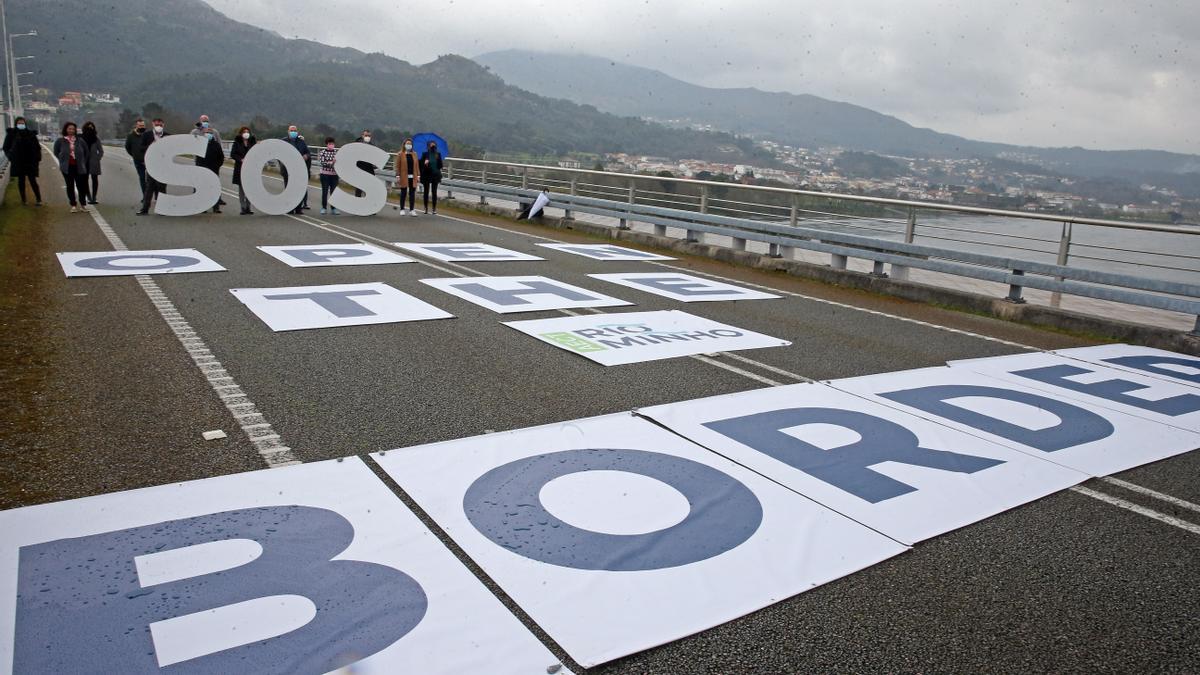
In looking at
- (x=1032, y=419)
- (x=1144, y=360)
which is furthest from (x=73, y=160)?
(x=1144, y=360)

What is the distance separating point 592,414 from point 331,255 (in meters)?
8.72

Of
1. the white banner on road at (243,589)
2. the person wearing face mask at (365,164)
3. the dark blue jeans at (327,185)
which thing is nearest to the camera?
the white banner on road at (243,589)

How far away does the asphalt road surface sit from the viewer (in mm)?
3293

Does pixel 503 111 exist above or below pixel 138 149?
above

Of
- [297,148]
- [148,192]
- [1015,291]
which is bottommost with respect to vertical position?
[148,192]

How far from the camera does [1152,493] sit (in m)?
4.92

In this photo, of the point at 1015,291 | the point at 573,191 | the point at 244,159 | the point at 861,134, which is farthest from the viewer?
the point at 861,134

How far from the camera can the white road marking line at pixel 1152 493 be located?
4773 mm

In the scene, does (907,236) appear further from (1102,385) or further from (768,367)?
(768,367)

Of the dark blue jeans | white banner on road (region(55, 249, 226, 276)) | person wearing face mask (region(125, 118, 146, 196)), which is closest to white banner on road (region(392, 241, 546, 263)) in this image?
white banner on road (region(55, 249, 226, 276))

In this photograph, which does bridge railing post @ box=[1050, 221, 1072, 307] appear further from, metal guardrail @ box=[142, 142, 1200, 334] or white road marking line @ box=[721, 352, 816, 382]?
white road marking line @ box=[721, 352, 816, 382]

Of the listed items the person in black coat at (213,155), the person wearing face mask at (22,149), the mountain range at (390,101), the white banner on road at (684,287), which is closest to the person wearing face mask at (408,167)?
the person in black coat at (213,155)

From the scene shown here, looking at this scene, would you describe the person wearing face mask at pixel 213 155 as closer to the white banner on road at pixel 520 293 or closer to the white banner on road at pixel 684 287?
the white banner on road at pixel 520 293

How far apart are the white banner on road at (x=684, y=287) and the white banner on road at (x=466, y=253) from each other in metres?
2.14
